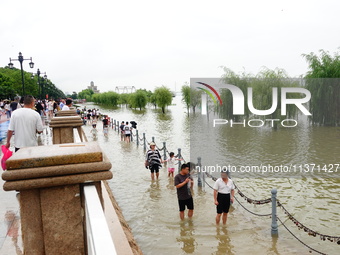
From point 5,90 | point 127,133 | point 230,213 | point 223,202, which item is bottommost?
point 230,213

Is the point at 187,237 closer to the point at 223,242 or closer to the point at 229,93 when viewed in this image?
the point at 223,242

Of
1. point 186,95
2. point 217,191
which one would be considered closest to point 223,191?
point 217,191

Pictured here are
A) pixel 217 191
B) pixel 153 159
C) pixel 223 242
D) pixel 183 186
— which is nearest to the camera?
pixel 223 242

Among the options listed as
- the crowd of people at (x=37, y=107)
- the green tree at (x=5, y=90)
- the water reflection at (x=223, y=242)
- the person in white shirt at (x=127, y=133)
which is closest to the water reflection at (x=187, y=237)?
the water reflection at (x=223, y=242)

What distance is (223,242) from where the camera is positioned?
6793mm

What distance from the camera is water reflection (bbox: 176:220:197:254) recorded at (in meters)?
6.55

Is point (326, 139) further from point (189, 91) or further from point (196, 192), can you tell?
point (189, 91)

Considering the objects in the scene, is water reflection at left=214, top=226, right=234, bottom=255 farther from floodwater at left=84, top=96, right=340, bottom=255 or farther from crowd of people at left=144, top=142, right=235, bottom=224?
crowd of people at left=144, top=142, right=235, bottom=224

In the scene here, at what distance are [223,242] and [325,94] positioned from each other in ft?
86.3

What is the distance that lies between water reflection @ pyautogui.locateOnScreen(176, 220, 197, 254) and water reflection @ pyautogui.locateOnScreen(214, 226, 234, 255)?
53 centimetres

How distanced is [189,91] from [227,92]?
25.6 meters

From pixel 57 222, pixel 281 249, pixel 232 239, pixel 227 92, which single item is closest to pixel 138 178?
pixel 232 239

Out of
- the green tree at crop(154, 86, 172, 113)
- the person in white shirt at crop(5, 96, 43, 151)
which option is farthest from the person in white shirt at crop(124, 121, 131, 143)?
the green tree at crop(154, 86, 172, 113)

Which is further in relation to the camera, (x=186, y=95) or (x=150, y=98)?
(x=150, y=98)
